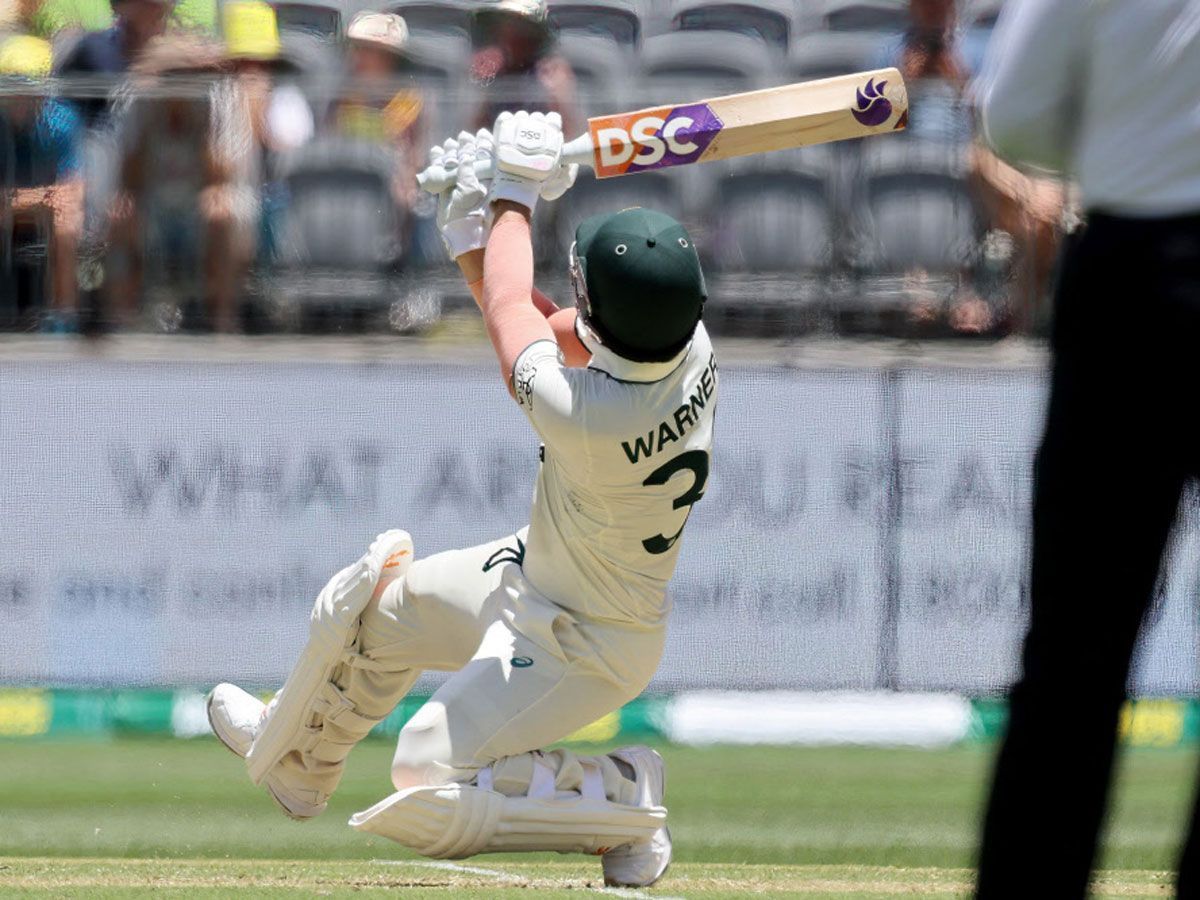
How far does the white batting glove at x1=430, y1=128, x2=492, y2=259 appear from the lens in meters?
4.23

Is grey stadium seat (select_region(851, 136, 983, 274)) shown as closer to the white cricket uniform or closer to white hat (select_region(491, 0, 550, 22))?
white hat (select_region(491, 0, 550, 22))

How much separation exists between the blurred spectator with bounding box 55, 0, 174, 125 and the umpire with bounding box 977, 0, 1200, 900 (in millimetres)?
5857

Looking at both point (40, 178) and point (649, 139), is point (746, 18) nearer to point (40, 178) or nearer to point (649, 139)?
point (40, 178)

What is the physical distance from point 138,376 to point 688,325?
368 cm

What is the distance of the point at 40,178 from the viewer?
23.8 feet

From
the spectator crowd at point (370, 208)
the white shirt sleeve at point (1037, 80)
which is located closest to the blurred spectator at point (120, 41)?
the spectator crowd at point (370, 208)

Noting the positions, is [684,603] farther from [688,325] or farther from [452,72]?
Result: [688,325]

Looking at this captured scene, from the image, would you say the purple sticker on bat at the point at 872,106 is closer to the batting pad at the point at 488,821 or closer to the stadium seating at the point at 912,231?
the batting pad at the point at 488,821

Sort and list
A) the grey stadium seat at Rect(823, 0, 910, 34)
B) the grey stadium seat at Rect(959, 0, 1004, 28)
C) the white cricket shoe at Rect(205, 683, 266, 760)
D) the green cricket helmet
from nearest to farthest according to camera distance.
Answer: the green cricket helmet, the white cricket shoe at Rect(205, 683, 266, 760), the grey stadium seat at Rect(959, 0, 1004, 28), the grey stadium seat at Rect(823, 0, 910, 34)

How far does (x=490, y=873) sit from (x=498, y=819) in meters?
1.04

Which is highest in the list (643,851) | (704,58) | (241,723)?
(704,58)

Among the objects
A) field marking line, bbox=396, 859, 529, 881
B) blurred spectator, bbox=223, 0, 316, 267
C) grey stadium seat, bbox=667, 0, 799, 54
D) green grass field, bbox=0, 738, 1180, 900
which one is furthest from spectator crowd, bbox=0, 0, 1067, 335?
field marking line, bbox=396, 859, 529, 881

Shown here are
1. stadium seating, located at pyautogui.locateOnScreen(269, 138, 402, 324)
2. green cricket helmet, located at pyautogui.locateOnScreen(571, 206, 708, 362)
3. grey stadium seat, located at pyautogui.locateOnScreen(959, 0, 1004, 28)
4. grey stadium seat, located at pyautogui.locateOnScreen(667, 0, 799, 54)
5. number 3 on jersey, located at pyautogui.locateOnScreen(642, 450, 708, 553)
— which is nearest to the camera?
green cricket helmet, located at pyautogui.locateOnScreen(571, 206, 708, 362)

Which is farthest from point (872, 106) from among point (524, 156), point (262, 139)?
point (262, 139)
